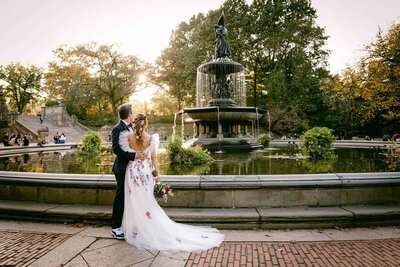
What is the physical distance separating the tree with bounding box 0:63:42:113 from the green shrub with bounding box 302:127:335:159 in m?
65.3

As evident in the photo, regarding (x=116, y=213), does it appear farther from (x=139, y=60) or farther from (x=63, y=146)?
(x=139, y=60)

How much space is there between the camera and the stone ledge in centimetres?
523

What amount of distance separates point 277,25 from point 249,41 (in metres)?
5.07

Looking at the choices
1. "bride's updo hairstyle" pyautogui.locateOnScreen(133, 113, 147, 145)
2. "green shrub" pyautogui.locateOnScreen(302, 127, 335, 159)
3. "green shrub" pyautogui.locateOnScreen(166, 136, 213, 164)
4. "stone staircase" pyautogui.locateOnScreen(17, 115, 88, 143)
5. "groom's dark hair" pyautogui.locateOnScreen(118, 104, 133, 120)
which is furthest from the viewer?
"stone staircase" pyautogui.locateOnScreen(17, 115, 88, 143)

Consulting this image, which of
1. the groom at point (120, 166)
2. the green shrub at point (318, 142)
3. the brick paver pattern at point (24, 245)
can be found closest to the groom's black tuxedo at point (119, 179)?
the groom at point (120, 166)

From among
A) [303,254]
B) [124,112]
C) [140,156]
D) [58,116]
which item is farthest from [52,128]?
[303,254]

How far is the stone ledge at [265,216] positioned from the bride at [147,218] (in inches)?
15.0

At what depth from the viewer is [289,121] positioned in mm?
38594

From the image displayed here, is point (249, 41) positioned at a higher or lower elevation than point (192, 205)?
higher

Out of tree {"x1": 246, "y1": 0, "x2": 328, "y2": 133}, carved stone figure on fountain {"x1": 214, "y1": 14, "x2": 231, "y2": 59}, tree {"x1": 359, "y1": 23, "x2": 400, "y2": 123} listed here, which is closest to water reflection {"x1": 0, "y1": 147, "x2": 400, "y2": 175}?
carved stone figure on fountain {"x1": 214, "y1": 14, "x2": 231, "y2": 59}

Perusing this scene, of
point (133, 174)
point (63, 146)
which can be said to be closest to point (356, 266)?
point (133, 174)

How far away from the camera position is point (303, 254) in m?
4.23

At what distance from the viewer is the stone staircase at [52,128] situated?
3970cm

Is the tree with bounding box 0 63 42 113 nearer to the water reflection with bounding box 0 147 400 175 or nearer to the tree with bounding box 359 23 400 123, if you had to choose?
the water reflection with bounding box 0 147 400 175
